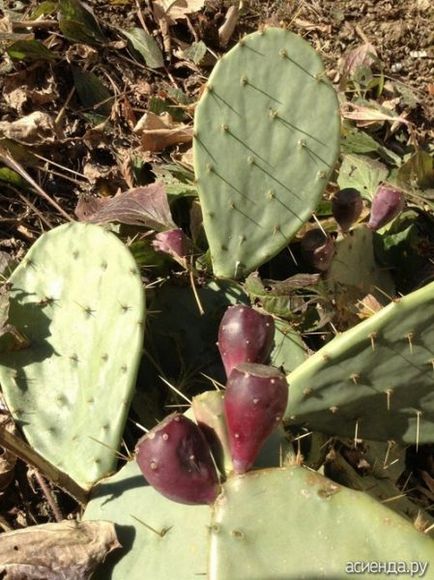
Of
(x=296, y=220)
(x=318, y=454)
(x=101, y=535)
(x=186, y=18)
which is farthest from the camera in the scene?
(x=186, y=18)

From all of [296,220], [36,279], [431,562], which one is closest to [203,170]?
[296,220]

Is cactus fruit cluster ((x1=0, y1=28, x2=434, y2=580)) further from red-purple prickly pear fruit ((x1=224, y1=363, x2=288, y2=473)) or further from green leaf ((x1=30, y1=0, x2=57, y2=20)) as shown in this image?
green leaf ((x1=30, y1=0, x2=57, y2=20))

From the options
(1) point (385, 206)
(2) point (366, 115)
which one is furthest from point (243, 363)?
(2) point (366, 115)

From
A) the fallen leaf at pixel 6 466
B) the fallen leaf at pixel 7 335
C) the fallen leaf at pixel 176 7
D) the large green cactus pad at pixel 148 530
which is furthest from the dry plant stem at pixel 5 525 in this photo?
the fallen leaf at pixel 176 7

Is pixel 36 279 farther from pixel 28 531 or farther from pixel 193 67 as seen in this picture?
pixel 193 67

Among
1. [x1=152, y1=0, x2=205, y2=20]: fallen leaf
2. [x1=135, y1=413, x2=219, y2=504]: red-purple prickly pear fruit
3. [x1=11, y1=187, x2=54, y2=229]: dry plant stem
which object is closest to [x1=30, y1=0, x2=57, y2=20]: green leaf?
[x1=152, y1=0, x2=205, y2=20]: fallen leaf

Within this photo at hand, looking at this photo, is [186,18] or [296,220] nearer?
[296,220]

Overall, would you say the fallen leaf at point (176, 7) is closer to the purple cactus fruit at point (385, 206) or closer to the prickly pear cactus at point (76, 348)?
the purple cactus fruit at point (385, 206)
